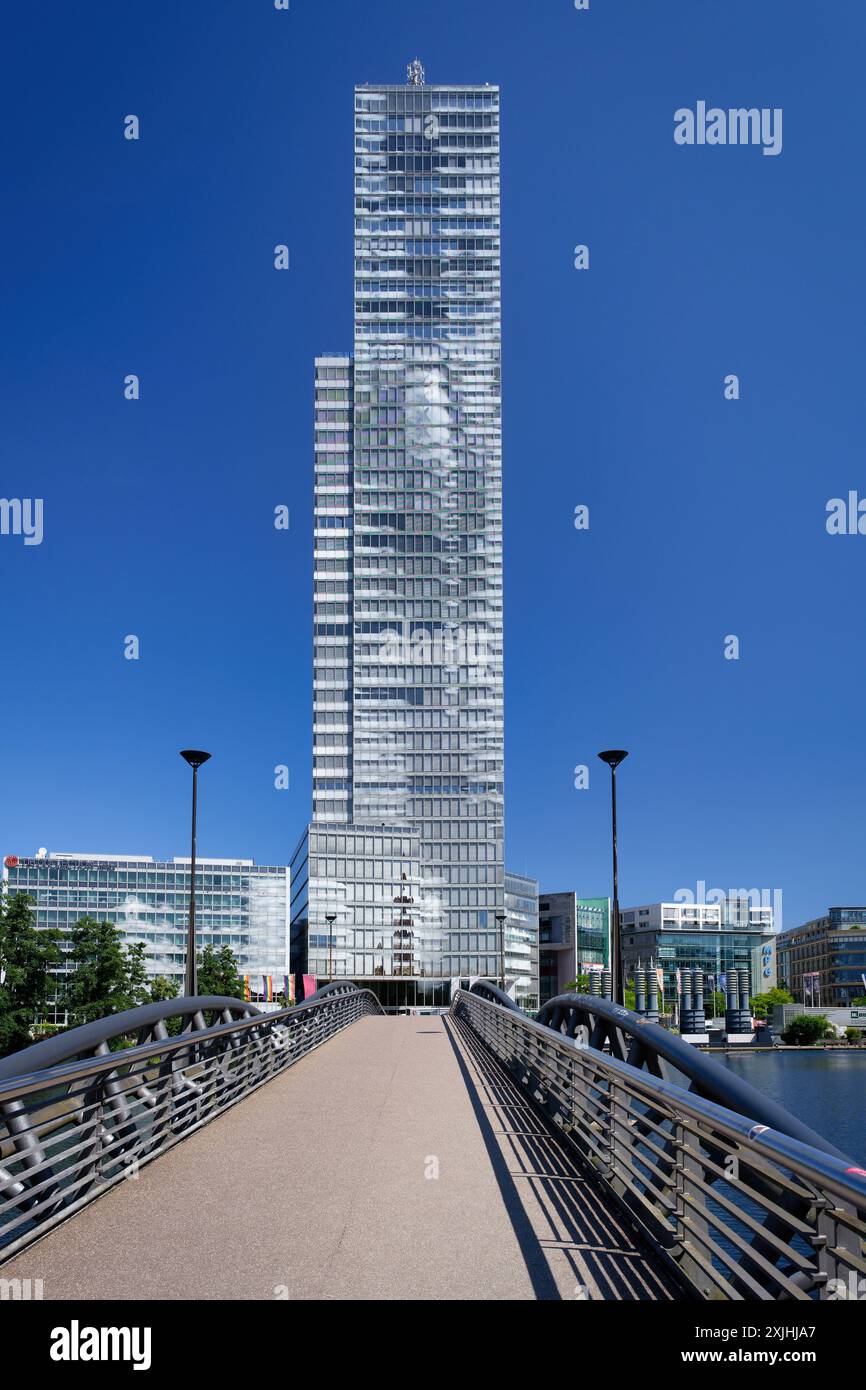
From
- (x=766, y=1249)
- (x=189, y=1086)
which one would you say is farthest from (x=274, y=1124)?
(x=766, y=1249)

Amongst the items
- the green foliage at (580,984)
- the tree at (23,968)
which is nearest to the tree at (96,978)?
the tree at (23,968)

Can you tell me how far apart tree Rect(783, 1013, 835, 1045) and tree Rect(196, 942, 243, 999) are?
58555 millimetres

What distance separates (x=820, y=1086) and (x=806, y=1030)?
170 ft

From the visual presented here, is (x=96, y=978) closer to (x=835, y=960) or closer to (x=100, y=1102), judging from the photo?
(x=100, y=1102)

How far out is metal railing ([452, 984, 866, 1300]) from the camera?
439 centimetres

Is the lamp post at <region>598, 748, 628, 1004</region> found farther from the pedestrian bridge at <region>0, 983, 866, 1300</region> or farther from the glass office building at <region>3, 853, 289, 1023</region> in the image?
the glass office building at <region>3, 853, 289, 1023</region>

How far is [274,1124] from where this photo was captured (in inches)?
494

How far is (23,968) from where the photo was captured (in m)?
66.4

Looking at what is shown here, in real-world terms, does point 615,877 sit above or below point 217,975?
above

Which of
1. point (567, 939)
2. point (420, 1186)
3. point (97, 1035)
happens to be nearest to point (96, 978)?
point (97, 1035)

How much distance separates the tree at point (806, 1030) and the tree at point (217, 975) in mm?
58555

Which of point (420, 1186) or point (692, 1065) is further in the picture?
point (420, 1186)
